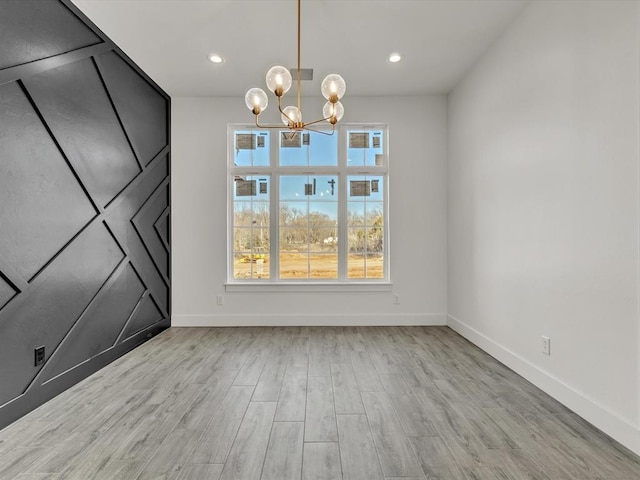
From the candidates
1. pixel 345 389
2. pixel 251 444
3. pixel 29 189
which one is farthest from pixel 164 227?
pixel 251 444

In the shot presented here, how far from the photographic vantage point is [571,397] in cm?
221

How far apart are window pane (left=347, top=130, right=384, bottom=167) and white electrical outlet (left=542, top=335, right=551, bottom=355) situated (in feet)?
9.32

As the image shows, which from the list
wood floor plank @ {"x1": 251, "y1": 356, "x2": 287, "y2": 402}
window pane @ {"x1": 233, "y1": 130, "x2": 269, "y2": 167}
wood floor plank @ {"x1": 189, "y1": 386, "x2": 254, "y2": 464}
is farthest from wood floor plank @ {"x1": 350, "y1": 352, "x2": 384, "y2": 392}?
window pane @ {"x1": 233, "y1": 130, "x2": 269, "y2": 167}

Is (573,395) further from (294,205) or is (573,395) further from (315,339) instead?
(294,205)

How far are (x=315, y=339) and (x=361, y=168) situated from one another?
2.27 metres

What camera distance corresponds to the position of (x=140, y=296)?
3.62 meters

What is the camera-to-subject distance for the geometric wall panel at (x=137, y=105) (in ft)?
10.4

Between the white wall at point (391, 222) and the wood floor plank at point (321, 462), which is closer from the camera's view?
the wood floor plank at point (321, 462)

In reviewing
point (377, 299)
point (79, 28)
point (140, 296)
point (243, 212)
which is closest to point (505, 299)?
point (377, 299)

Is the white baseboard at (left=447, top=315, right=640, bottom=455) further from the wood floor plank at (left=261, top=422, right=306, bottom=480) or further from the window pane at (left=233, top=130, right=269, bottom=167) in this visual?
the window pane at (left=233, top=130, right=269, bottom=167)

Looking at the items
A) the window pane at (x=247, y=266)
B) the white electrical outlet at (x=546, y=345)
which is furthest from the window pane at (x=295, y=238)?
the white electrical outlet at (x=546, y=345)

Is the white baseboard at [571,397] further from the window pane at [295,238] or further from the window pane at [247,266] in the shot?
the window pane at [247,266]

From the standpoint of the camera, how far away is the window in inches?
178

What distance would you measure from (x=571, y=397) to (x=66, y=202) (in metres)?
3.77
